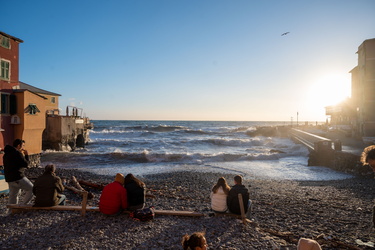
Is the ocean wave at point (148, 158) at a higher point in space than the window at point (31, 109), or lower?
lower

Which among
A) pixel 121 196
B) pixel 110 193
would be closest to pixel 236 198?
pixel 121 196

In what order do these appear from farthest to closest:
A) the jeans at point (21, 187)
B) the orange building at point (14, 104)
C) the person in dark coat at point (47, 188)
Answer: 1. the orange building at point (14, 104)
2. the jeans at point (21, 187)
3. the person in dark coat at point (47, 188)

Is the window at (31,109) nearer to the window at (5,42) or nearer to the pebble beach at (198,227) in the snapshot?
the window at (5,42)

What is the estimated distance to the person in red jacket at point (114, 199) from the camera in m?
Answer: 5.87

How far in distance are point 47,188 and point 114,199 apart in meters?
1.68

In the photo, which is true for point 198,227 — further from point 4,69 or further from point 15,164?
point 4,69

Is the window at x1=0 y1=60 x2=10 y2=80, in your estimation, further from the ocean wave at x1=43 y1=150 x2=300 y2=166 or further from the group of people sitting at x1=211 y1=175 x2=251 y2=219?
the group of people sitting at x1=211 y1=175 x2=251 y2=219

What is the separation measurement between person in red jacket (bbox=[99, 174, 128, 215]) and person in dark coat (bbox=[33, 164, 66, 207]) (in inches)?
47.0

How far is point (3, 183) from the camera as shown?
8.41 metres

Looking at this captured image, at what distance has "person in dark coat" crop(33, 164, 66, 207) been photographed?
19.9 feet

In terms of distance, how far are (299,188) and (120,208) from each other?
820 centimetres

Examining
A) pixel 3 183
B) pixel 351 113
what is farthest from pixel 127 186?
pixel 351 113

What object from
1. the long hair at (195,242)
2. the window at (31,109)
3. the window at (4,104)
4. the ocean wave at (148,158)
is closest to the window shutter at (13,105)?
the window at (4,104)

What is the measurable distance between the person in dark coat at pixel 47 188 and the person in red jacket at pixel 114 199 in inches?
47.0
